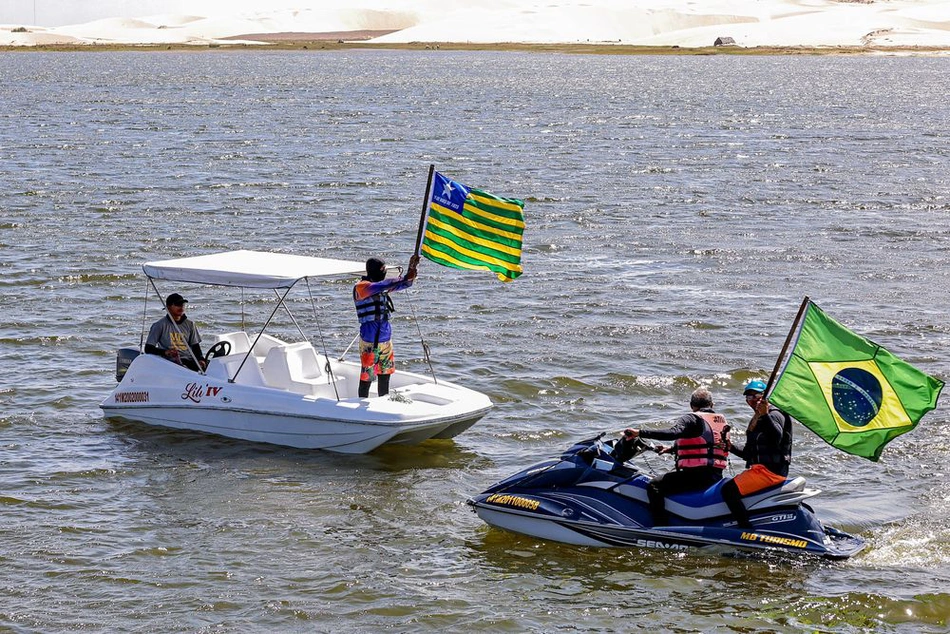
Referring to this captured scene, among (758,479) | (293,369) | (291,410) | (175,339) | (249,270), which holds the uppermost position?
(249,270)

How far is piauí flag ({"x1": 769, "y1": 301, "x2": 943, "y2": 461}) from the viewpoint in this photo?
11375 millimetres

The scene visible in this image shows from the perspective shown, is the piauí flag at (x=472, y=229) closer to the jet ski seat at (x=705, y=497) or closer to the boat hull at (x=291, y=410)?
the boat hull at (x=291, y=410)

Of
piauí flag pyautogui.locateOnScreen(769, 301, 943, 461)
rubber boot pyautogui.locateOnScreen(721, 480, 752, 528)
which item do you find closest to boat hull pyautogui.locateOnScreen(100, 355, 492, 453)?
rubber boot pyautogui.locateOnScreen(721, 480, 752, 528)

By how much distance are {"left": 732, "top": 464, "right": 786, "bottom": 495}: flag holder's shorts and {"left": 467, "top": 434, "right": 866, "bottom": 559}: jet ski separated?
0.20ft

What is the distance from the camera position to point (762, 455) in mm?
11703

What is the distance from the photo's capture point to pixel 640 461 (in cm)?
1507

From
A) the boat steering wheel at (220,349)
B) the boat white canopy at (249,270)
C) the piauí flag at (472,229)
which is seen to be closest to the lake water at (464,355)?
the boat steering wheel at (220,349)

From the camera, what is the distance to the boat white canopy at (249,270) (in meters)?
15.3

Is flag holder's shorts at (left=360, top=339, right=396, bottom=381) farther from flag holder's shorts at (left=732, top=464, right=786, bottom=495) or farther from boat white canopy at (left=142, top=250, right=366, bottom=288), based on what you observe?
flag holder's shorts at (left=732, top=464, right=786, bottom=495)

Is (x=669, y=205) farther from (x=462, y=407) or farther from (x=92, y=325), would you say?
(x=462, y=407)

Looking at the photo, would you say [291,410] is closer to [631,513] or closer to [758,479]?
[631,513]

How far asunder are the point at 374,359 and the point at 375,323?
446 mm

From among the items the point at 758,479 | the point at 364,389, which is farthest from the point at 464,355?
the point at 758,479

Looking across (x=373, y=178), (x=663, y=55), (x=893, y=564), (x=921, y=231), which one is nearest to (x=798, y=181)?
(x=921, y=231)
